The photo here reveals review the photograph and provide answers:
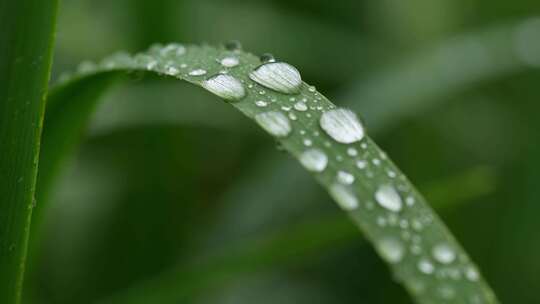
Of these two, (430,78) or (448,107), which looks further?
(448,107)

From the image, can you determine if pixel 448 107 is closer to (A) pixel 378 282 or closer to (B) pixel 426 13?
(B) pixel 426 13

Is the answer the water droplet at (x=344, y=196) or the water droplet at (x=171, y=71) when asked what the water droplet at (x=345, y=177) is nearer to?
the water droplet at (x=344, y=196)

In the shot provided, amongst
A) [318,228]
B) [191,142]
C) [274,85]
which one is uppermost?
[191,142]

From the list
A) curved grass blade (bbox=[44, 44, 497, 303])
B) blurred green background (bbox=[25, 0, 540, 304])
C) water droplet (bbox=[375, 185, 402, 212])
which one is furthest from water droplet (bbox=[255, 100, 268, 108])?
blurred green background (bbox=[25, 0, 540, 304])

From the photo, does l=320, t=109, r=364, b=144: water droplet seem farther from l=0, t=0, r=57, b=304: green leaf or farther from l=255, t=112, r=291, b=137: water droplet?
l=0, t=0, r=57, b=304: green leaf

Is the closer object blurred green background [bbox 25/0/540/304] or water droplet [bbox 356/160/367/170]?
water droplet [bbox 356/160/367/170]

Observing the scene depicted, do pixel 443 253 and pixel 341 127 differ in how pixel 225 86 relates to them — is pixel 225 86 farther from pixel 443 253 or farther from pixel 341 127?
pixel 443 253

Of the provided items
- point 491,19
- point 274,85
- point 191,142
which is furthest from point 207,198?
point 274,85
